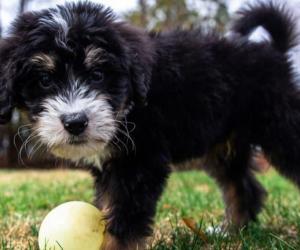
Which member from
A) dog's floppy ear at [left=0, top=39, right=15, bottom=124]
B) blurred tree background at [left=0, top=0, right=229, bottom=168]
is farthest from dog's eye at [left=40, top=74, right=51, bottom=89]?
blurred tree background at [left=0, top=0, right=229, bottom=168]

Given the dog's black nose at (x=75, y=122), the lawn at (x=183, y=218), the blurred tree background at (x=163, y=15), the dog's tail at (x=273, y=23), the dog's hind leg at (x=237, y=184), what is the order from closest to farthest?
the dog's black nose at (x=75, y=122)
the lawn at (x=183, y=218)
the dog's tail at (x=273, y=23)
the dog's hind leg at (x=237, y=184)
the blurred tree background at (x=163, y=15)

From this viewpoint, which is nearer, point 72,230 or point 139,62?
point 72,230

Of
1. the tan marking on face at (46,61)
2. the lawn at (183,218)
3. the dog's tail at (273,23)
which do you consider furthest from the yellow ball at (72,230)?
the dog's tail at (273,23)

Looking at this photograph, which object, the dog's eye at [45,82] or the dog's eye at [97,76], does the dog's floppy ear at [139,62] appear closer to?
the dog's eye at [97,76]

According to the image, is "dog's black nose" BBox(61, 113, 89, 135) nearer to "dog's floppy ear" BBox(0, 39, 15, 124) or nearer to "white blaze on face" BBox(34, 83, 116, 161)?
"white blaze on face" BBox(34, 83, 116, 161)

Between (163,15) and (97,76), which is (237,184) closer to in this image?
(97,76)

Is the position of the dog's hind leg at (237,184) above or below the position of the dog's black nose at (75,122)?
below

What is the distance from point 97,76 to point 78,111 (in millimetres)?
315

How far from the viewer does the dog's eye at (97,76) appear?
3291 mm

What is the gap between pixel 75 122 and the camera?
3076 mm

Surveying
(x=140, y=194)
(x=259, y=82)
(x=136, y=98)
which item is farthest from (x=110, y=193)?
(x=259, y=82)

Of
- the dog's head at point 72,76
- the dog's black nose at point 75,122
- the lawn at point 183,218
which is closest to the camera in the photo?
the dog's black nose at point 75,122

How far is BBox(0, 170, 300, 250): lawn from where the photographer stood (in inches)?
147

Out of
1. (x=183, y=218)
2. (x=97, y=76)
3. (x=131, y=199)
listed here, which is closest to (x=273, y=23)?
(x=183, y=218)
